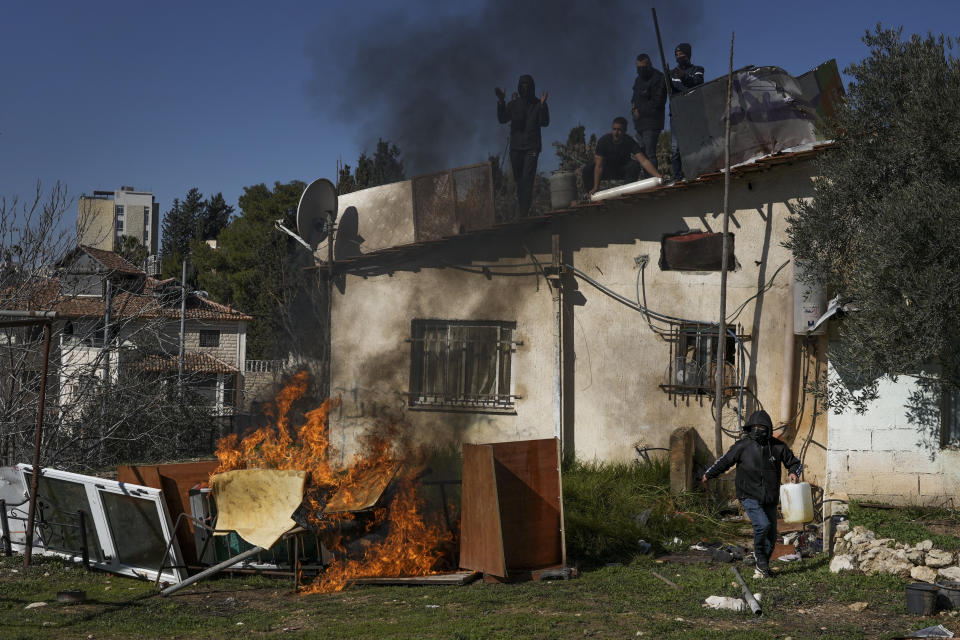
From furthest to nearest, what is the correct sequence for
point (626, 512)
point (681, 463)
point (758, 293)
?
point (758, 293), point (681, 463), point (626, 512)

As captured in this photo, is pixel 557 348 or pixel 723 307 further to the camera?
pixel 557 348

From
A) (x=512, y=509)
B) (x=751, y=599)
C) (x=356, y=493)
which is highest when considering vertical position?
(x=356, y=493)

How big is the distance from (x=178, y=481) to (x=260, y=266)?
31.3m

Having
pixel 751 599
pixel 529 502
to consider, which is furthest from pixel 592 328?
pixel 751 599

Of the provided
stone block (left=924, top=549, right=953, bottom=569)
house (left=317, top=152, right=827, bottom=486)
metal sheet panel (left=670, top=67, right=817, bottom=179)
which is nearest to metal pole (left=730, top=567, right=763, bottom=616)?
stone block (left=924, top=549, right=953, bottom=569)

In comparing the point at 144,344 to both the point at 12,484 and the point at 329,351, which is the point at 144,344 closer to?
the point at 329,351

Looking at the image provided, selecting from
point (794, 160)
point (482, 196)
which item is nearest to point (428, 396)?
point (482, 196)

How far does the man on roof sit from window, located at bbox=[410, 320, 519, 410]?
3.25 meters

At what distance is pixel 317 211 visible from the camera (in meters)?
14.8

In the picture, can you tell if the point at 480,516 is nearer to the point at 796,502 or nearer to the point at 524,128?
the point at 796,502

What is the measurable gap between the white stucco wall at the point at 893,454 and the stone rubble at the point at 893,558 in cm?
124

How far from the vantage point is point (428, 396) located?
13523 millimetres

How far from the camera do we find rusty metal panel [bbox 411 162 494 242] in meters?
14.5

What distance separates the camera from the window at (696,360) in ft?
41.6
